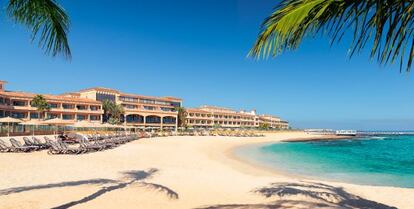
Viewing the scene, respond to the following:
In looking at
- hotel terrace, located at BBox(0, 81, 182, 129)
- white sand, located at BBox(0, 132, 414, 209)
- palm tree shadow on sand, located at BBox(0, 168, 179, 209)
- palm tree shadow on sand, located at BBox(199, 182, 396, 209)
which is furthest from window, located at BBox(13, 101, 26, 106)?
palm tree shadow on sand, located at BBox(199, 182, 396, 209)

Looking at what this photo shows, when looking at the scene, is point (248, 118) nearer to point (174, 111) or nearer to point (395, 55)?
point (174, 111)

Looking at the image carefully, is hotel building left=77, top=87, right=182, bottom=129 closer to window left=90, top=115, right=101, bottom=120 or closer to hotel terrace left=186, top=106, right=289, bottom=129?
window left=90, top=115, right=101, bottom=120

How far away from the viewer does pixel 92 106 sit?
5928 centimetres

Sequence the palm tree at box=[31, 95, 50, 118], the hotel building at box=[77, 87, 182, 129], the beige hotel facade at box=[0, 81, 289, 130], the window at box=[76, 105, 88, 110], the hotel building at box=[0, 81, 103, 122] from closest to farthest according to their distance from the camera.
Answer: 1. the hotel building at box=[0, 81, 103, 122]
2. the palm tree at box=[31, 95, 50, 118]
3. the beige hotel facade at box=[0, 81, 289, 130]
4. the window at box=[76, 105, 88, 110]
5. the hotel building at box=[77, 87, 182, 129]

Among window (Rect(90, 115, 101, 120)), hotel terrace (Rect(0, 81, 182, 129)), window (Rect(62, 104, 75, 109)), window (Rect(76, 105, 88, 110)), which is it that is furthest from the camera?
window (Rect(90, 115, 101, 120))

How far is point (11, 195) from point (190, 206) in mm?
4210

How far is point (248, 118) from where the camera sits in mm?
104438

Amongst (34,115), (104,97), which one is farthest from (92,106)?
(34,115)

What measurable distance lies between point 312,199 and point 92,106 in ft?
184

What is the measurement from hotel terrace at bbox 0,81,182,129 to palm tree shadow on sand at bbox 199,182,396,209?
39044 mm

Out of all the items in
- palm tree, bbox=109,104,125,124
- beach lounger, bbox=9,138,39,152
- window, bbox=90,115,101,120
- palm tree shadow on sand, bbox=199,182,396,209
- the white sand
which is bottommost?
palm tree shadow on sand, bbox=199,182,396,209

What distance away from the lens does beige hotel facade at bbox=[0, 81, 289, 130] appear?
162ft

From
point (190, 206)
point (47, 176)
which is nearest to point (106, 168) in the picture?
point (47, 176)

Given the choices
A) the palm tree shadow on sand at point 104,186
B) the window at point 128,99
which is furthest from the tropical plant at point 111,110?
the palm tree shadow on sand at point 104,186
